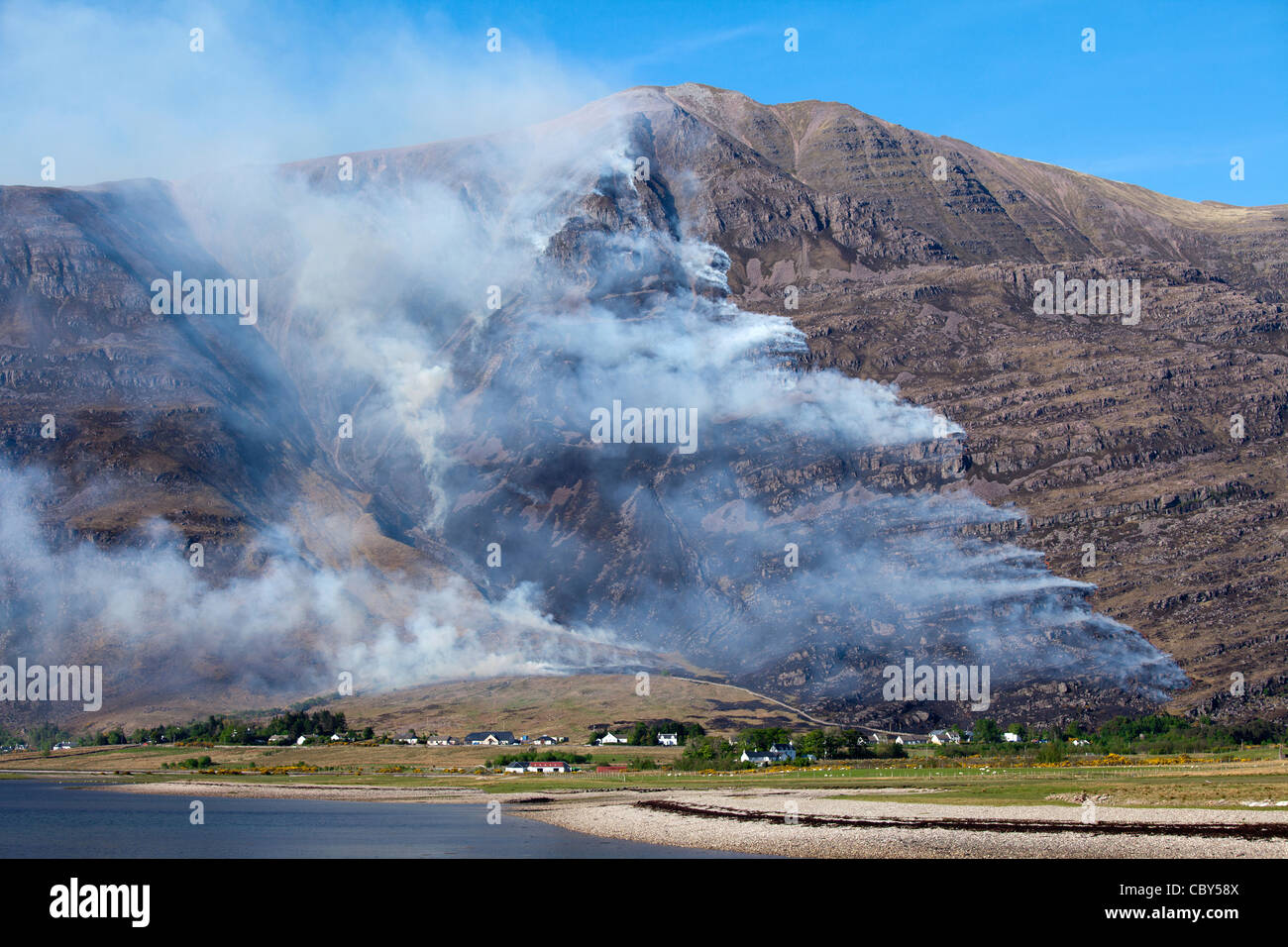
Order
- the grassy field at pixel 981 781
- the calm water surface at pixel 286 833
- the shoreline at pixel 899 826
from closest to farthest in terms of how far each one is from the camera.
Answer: the shoreline at pixel 899 826
the calm water surface at pixel 286 833
the grassy field at pixel 981 781

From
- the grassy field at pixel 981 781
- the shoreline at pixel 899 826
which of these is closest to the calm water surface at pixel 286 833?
the shoreline at pixel 899 826

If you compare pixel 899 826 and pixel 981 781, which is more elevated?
pixel 899 826

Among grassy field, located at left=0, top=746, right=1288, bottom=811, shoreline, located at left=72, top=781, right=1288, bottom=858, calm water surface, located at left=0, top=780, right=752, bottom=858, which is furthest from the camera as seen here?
grassy field, located at left=0, top=746, right=1288, bottom=811

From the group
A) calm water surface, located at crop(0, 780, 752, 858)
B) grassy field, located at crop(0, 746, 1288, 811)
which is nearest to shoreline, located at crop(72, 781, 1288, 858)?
calm water surface, located at crop(0, 780, 752, 858)

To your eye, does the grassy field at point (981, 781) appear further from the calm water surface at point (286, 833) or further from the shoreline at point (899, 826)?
the calm water surface at point (286, 833)

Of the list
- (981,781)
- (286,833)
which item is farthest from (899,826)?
(286,833)

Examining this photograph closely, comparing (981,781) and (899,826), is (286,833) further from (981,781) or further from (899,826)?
(981,781)

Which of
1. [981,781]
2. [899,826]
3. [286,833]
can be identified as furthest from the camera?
[981,781]

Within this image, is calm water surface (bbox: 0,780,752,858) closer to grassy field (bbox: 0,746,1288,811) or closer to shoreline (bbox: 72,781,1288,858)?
shoreline (bbox: 72,781,1288,858)

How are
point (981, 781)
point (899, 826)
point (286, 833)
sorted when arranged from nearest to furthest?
1. point (899, 826)
2. point (286, 833)
3. point (981, 781)

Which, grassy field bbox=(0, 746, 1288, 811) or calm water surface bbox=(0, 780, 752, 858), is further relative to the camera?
grassy field bbox=(0, 746, 1288, 811)
